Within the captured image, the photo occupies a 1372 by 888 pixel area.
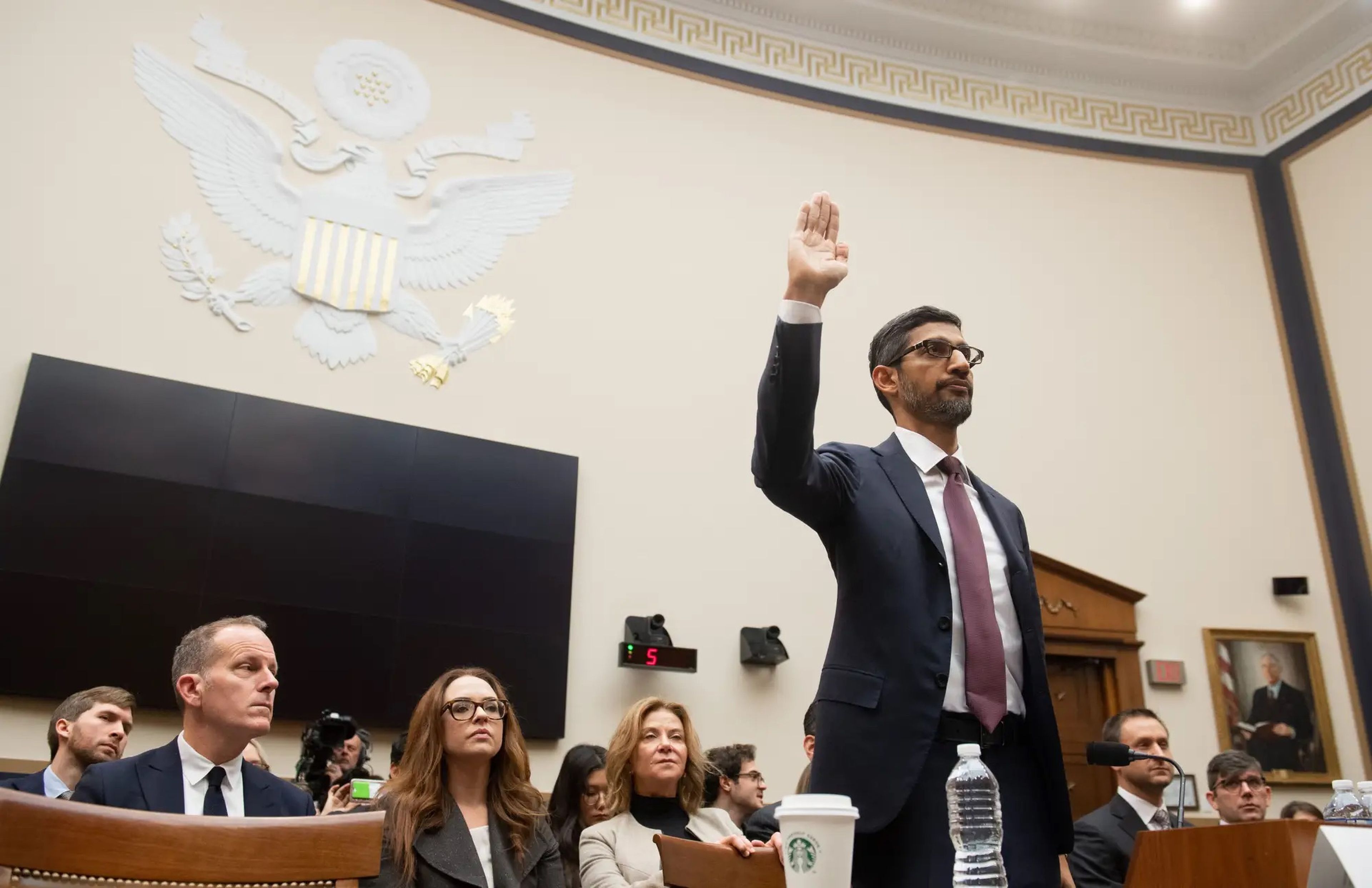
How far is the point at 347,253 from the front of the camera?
5883 mm

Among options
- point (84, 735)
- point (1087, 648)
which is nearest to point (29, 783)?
point (84, 735)

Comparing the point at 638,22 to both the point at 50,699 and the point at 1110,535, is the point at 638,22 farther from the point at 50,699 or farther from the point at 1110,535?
the point at 50,699

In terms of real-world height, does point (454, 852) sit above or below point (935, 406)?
below

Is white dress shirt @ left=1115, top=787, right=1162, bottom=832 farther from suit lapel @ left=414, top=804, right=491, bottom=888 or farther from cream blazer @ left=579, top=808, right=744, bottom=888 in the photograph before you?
suit lapel @ left=414, top=804, right=491, bottom=888

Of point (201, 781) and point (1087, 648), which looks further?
point (1087, 648)

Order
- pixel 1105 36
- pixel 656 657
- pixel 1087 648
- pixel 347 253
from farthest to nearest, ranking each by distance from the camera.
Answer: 1. pixel 1105 36
2. pixel 1087 648
3. pixel 347 253
4. pixel 656 657

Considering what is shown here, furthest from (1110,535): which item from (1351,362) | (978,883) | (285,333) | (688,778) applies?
(978,883)

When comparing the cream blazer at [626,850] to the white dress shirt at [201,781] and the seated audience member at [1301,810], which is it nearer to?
the white dress shirt at [201,781]

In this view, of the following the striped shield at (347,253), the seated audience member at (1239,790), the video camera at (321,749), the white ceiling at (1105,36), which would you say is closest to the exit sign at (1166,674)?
the seated audience member at (1239,790)

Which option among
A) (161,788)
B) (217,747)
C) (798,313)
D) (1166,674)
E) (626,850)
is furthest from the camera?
(1166,674)

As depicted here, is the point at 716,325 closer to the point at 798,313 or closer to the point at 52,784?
the point at 52,784

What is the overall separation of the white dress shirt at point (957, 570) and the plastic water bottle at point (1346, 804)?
0.87 meters

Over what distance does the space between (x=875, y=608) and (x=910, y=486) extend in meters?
0.23

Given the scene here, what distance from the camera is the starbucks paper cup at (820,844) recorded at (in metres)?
1.13
